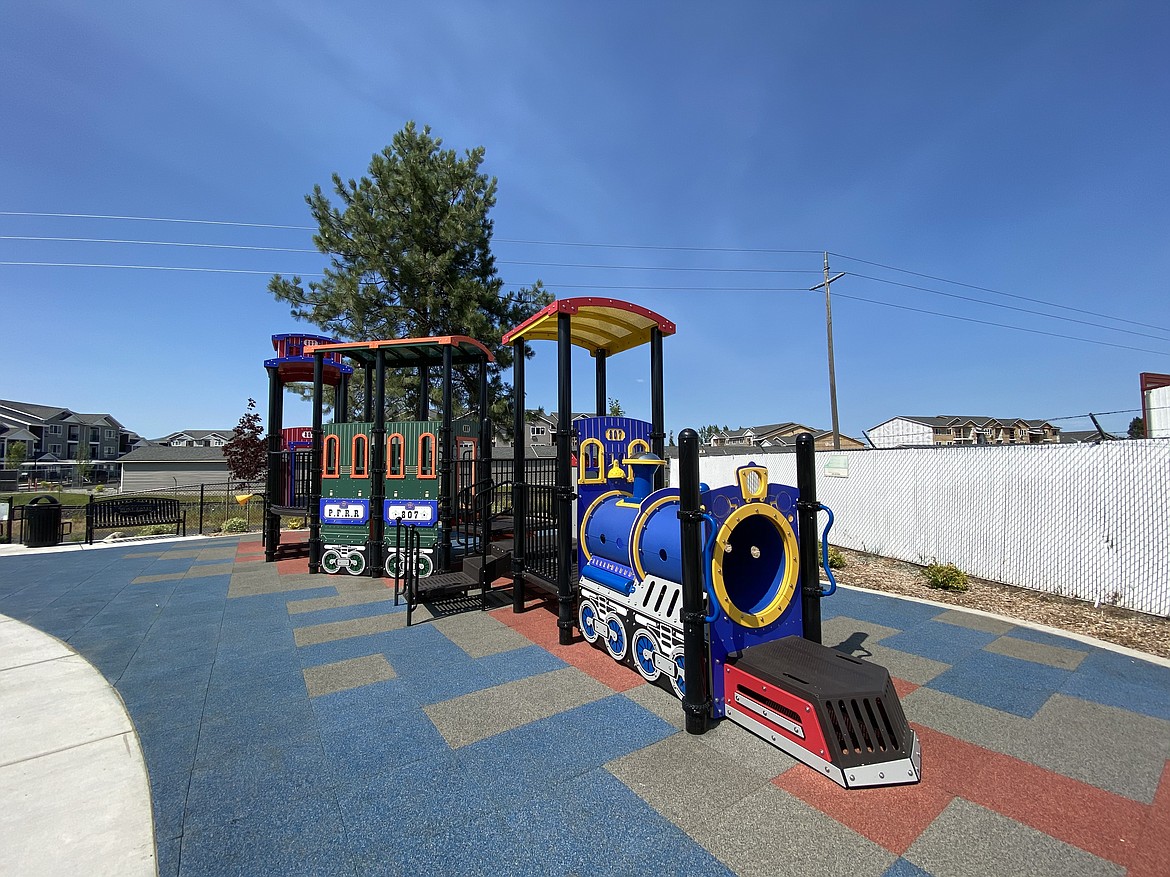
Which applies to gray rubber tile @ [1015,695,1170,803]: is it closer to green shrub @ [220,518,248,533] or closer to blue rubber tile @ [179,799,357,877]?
blue rubber tile @ [179,799,357,877]

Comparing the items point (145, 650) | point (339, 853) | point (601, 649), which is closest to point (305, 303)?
point (145, 650)

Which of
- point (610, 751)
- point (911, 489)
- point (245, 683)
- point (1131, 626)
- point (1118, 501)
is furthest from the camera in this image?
point (911, 489)

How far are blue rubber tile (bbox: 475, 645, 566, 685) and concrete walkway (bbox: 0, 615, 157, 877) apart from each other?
270 cm

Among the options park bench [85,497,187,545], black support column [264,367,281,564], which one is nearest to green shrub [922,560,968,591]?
black support column [264,367,281,564]

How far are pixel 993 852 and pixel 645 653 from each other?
2.63 metres

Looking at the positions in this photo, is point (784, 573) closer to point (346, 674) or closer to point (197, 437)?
point (346, 674)

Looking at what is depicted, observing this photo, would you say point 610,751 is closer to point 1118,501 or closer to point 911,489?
point 1118,501

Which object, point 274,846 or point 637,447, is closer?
point 274,846

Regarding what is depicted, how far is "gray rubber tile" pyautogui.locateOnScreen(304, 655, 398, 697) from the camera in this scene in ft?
15.4

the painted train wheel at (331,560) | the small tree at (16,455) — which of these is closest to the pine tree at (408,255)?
the painted train wheel at (331,560)

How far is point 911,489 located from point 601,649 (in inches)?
320

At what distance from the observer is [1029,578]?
799 cm

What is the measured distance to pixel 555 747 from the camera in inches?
143

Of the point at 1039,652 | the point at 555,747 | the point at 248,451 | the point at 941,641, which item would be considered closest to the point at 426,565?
the point at 555,747
